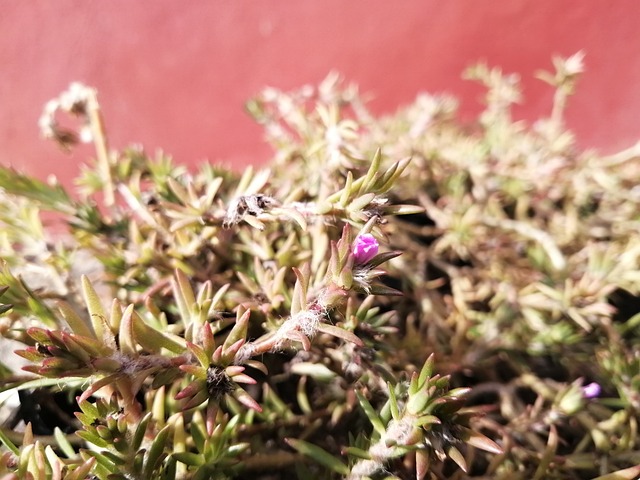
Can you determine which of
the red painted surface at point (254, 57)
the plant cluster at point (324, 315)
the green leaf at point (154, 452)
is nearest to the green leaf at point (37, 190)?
the plant cluster at point (324, 315)

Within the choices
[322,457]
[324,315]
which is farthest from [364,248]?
[322,457]

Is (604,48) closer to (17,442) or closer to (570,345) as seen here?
(570,345)

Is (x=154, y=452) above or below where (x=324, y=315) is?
below

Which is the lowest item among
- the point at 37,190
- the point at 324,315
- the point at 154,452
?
the point at 154,452

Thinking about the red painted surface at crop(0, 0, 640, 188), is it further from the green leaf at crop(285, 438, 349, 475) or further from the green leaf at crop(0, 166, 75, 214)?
the green leaf at crop(285, 438, 349, 475)

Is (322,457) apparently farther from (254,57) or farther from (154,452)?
(254,57)

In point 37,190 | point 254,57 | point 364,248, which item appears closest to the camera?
point 364,248

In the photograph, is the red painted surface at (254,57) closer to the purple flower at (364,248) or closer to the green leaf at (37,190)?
the green leaf at (37,190)
